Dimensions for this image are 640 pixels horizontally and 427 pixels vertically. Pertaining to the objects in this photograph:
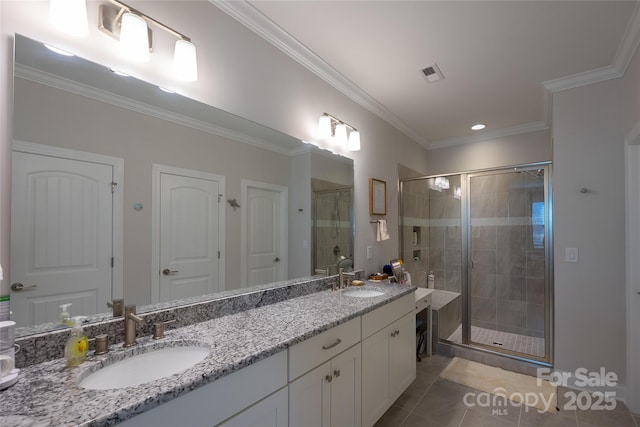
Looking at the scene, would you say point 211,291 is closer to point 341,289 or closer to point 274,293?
point 274,293

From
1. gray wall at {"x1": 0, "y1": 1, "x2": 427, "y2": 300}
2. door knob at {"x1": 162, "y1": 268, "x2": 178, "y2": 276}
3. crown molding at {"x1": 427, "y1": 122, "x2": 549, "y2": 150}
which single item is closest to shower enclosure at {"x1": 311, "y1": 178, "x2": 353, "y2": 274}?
gray wall at {"x1": 0, "y1": 1, "x2": 427, "y2": 300}

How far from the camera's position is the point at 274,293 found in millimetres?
1728

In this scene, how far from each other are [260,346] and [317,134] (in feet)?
5.13

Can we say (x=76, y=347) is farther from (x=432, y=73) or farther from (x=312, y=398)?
(x=432, y=73)

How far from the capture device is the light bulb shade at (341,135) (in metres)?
2.31

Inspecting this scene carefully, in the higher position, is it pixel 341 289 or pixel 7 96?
pixel 7 96

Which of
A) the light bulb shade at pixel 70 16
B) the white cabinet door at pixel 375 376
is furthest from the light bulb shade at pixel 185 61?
the white cabinet door at pixel 375 376

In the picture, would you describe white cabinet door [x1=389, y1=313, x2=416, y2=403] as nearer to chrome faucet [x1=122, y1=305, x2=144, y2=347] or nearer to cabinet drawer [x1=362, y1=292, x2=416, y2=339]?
cabinet drawer [x1=362, y1=292, x2=416, y2=339]

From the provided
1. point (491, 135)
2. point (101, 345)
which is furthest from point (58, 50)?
point (491, 135)

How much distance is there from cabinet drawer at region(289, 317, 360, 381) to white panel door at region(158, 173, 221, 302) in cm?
57

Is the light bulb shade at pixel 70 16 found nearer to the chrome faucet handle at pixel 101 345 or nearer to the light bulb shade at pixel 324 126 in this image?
the chrome faucet handle at pixel 101 345

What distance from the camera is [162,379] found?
32.8 inches

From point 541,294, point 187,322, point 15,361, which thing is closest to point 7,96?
point 15,361

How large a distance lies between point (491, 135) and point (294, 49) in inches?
112
